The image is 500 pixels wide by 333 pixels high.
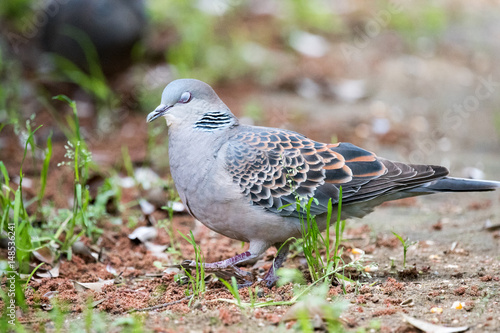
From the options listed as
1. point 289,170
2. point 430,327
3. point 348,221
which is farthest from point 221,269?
point 348,221

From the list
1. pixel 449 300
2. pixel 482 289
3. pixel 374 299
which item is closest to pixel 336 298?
pixel 374 299

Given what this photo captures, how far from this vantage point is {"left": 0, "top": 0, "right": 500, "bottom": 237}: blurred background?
20.3ft

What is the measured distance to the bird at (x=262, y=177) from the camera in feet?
11.6

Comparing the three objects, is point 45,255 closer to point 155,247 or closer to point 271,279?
point 155,247

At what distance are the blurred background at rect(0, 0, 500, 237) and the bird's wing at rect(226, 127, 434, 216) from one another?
154 cm

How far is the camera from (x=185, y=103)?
380cm

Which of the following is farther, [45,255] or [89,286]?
[45,255]

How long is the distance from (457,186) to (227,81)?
15.5ft

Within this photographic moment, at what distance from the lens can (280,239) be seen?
366 cm

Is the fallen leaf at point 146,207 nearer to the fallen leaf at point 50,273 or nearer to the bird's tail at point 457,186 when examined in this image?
the fallen leaf at point 50,273

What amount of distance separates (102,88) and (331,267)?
4187 mm

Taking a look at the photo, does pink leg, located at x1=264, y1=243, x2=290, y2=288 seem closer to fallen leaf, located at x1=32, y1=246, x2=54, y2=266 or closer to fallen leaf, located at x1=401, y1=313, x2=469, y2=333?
fallen leaf, located at x1=401, y1=313, x2=469, y2=333

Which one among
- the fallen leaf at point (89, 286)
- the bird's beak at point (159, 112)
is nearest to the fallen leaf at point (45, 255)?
the fallen leaf at point (89, 286)

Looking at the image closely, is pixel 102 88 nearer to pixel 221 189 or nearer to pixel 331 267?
pixel 221 189
